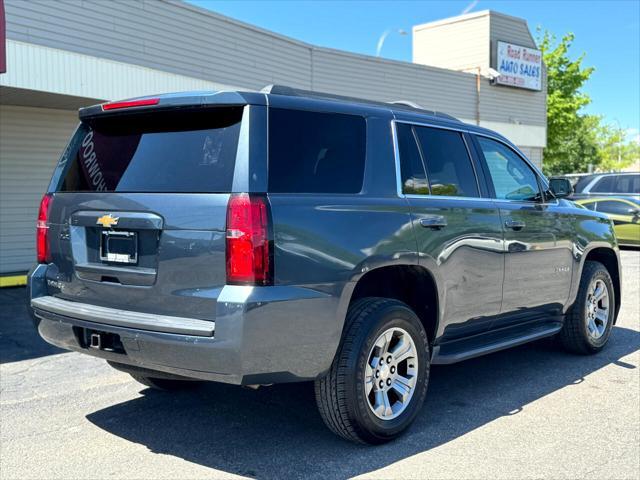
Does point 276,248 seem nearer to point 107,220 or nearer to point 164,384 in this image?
point 107,220

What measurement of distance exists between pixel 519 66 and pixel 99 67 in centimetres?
1802

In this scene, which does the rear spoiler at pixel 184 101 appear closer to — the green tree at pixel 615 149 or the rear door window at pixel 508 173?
the rear door window at pixel 508 173

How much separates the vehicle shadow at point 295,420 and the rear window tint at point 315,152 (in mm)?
1531

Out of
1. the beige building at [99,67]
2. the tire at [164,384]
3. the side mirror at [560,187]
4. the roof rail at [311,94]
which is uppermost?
the beige building at [99,67]

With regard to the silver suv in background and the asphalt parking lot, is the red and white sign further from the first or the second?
the asphalt parking lot

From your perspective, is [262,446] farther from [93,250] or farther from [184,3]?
[184,3]

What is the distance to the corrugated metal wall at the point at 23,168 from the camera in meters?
12.9

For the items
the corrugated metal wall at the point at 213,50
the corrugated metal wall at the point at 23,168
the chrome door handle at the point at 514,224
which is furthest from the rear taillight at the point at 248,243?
the corrugated metal wall at the point at 23,168

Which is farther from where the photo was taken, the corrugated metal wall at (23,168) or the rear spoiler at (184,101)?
the corrugated metal wall at (23,168)

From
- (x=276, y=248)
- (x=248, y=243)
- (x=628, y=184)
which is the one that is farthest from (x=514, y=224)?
(x=628, y=184)

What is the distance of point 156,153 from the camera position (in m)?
3.90

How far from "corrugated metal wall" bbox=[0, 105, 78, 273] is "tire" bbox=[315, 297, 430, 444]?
10.9 meters

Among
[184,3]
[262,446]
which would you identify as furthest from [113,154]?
[184,3]

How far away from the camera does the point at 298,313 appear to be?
11.7 ft
